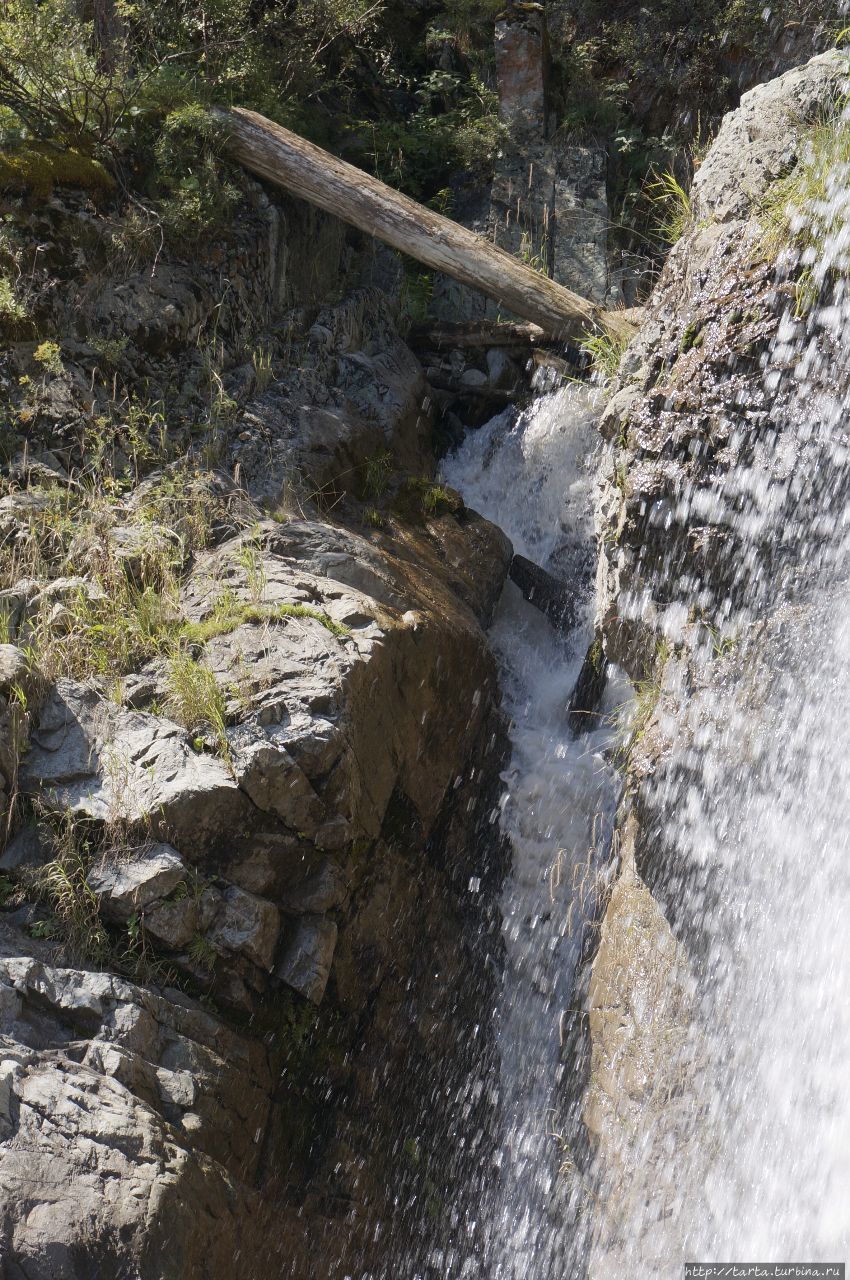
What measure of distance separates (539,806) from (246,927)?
78.8 inches

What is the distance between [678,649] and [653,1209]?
225cm

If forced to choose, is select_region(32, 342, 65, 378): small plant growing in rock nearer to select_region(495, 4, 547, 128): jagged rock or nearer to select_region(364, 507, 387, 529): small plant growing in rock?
select_region(364, 507, 387, 529): small plant growing in rock

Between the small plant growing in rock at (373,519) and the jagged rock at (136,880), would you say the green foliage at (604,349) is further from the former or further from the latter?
the jagged rock at (136,880)

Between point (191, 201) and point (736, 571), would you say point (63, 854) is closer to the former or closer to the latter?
point (736, 571)

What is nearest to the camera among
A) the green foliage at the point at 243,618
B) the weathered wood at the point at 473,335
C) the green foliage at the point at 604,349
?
the green foliage at the point at 243,618

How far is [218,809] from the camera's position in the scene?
162 inches

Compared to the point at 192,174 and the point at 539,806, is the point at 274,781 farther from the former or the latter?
the point at 192,174

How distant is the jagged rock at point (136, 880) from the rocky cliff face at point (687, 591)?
2.02 m

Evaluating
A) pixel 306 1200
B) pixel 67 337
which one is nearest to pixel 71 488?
pixel 67 337

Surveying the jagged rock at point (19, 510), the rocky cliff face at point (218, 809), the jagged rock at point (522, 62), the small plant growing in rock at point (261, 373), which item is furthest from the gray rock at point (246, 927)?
the jagged rock at point (522, 62)

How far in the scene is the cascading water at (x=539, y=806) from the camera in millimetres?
4508

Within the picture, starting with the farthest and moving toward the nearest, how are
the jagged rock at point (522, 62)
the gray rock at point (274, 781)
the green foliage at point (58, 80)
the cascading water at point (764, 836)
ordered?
1. the jagged rock at point (522, 62)
2. the green foliage at point (58, 80)
3. the gray rock at point (274, 781)
4. the cascading water at point (764, 836)

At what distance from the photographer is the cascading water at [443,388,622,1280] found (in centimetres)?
451

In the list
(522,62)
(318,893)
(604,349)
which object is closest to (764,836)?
(318,893)
